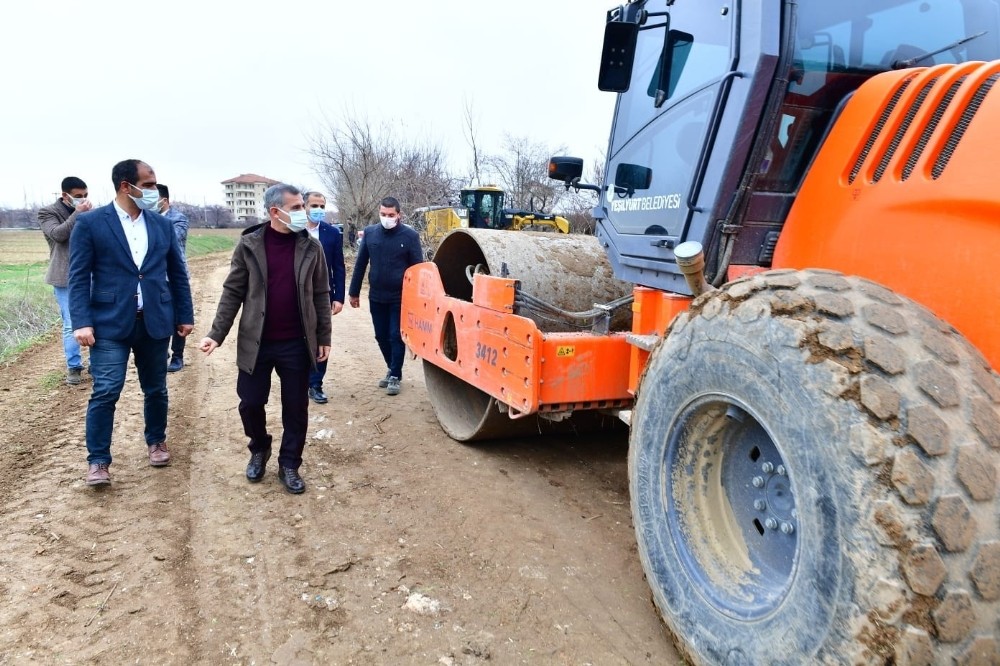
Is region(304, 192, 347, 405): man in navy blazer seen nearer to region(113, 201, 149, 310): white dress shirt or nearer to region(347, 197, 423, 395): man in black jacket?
region(347, 197, 423, 395): man in black jacket

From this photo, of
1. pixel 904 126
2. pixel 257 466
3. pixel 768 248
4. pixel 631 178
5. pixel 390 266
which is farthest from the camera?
pixel 390 266

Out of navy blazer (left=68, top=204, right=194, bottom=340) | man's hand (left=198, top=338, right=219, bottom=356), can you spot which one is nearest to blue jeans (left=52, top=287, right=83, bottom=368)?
navy blazer (left=68, top=204, right=194, bottom=340)

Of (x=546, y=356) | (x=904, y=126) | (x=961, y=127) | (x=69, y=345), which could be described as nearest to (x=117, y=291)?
(x=546, y=356)

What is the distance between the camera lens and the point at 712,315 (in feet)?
6.66

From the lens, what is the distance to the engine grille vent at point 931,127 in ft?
6.32

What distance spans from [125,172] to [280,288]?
1086 mm

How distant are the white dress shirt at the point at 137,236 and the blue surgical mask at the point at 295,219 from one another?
2.97ft

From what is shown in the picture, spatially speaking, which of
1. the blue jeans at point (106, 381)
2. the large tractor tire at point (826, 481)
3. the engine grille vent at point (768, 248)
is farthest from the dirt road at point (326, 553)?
the engine grille vent at point (768, 248)

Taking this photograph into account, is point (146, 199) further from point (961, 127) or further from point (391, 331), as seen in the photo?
point (961, 127)

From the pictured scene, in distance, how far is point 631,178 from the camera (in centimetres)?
333

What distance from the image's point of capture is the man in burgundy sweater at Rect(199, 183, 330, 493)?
362 centimetres

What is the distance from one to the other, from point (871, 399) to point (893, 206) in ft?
2.48

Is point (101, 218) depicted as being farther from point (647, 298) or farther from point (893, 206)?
point (893, 206)

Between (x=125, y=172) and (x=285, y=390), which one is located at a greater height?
(x=125, y=172)
